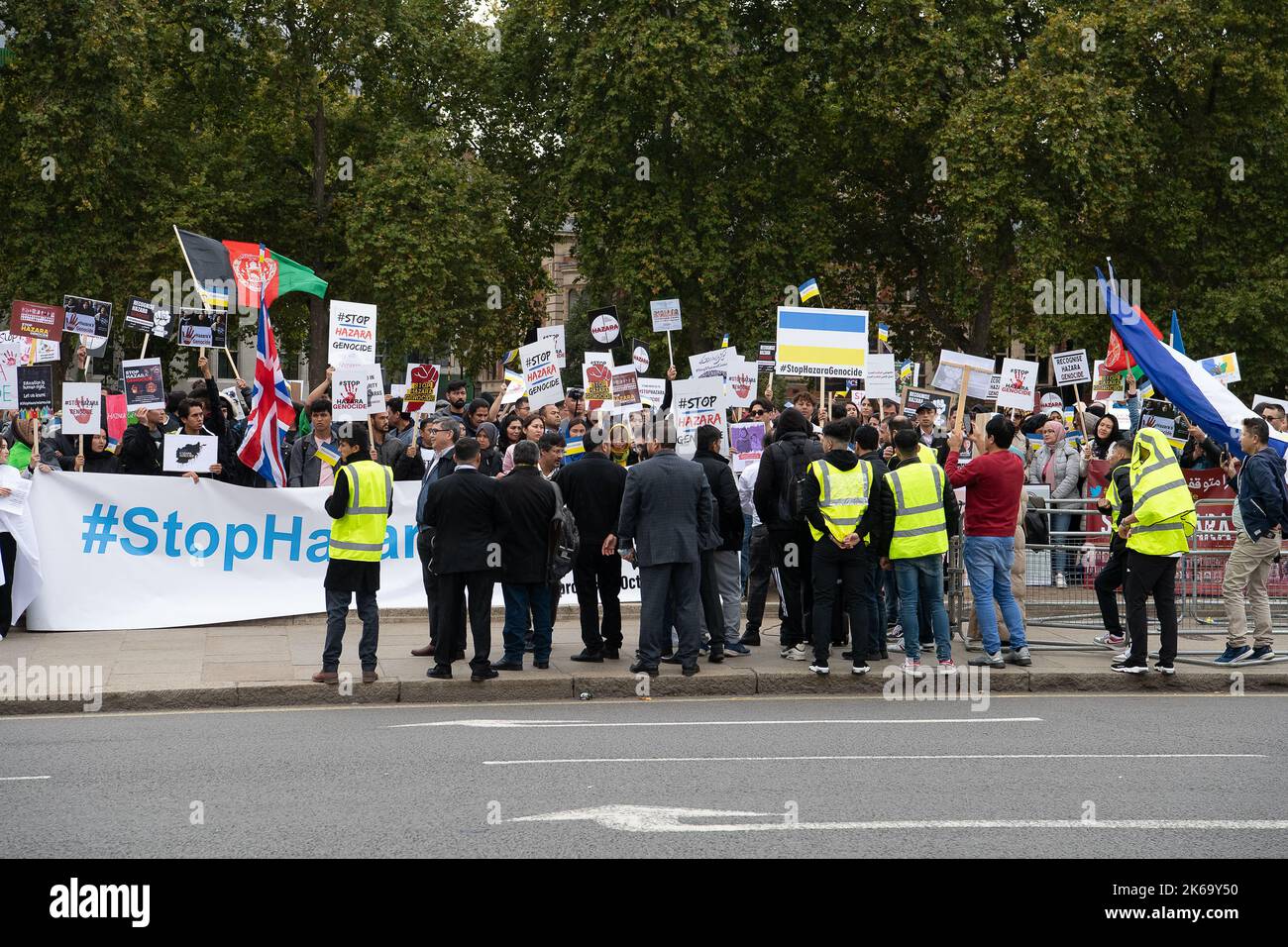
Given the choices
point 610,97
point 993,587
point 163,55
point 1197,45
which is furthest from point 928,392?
point 163,55

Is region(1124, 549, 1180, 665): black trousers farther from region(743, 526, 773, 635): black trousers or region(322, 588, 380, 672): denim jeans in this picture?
region(322, 588, 380, 672): denim jeans

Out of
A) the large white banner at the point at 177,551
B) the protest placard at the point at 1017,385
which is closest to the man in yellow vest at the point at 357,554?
the large white banner at the point at 177,551

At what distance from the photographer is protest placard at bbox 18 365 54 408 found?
13.9 meters

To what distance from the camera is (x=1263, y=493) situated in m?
12.2

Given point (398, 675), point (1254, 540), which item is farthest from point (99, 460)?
point (1254, 540)

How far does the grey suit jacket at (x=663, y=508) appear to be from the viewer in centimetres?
1167

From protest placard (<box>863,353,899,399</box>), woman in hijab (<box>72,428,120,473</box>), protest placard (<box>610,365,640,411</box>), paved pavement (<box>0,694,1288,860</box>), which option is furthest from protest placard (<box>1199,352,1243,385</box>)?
woman in hijab (<box>72,428,120,473</box>)

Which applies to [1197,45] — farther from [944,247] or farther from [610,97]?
[610,97]

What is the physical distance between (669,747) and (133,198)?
30.7m

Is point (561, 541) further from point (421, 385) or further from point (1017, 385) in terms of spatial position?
point (1017, 385)

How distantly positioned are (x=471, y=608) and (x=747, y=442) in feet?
12.5

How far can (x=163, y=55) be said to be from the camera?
3619 cm

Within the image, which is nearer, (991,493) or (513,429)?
(991,493)

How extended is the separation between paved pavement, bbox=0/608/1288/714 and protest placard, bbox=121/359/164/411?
224 centimetres
